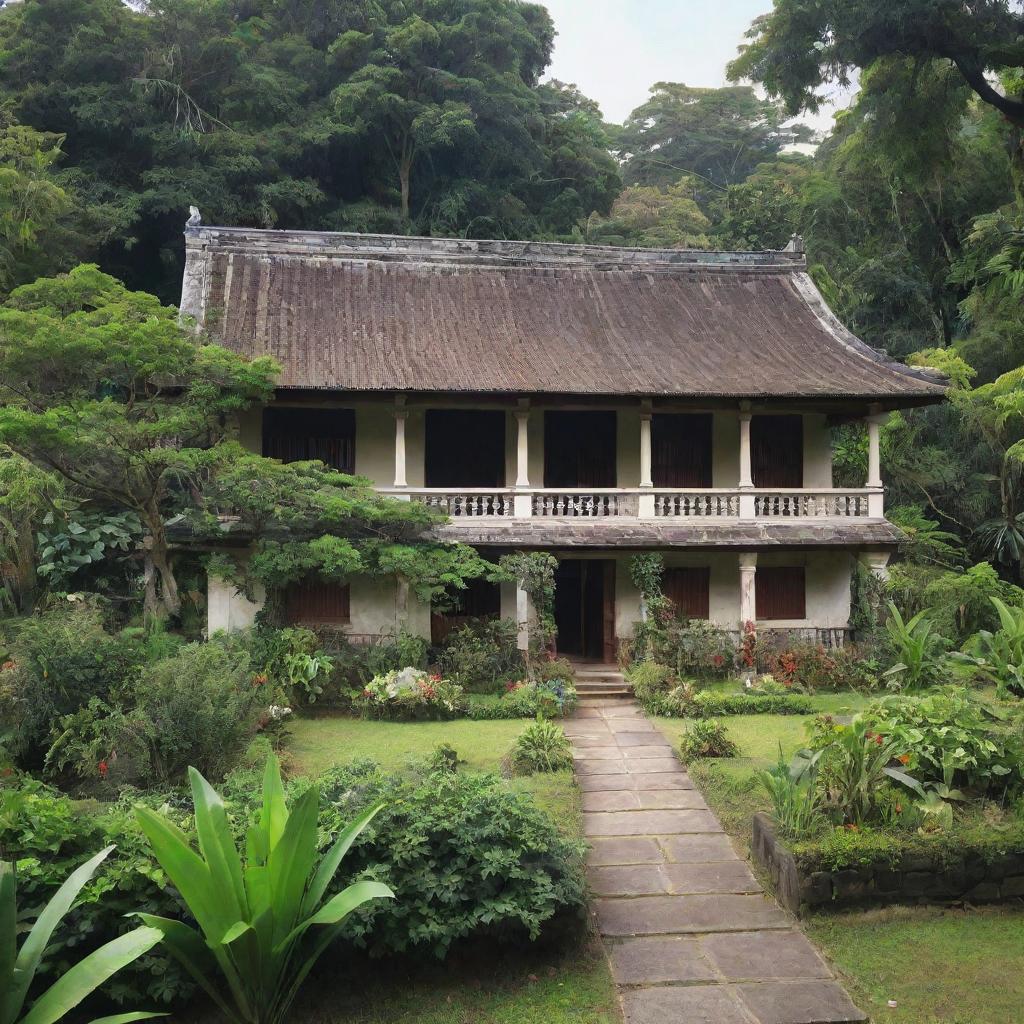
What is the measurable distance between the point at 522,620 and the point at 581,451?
353 centimetres

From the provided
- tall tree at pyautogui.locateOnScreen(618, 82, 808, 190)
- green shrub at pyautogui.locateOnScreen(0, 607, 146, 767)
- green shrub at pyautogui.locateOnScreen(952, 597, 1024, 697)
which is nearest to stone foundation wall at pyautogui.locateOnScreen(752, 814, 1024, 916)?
green shrub at pyautogui.locateOnScreen(952, 597, 1024, 697)

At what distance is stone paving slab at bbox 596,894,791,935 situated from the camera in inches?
263

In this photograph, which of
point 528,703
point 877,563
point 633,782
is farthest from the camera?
point 877,563

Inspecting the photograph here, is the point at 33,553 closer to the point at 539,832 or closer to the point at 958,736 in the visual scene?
the point at 539,832

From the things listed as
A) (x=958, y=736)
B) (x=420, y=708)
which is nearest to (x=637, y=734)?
(x=420, y=708)

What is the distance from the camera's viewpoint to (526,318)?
17.4 metres

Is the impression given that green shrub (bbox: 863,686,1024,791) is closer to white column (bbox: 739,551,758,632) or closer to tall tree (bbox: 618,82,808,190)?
white column (bbox: 739,551,758,632)

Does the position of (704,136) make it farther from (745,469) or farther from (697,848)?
(697,848)

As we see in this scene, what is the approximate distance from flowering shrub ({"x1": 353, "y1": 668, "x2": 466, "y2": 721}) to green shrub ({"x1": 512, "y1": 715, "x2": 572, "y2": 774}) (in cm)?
251

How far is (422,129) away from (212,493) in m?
18.6

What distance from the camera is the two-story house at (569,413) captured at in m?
15.1

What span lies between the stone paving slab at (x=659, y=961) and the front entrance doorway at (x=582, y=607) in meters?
9.77

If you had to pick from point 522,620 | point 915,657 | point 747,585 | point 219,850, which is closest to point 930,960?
point 219,850

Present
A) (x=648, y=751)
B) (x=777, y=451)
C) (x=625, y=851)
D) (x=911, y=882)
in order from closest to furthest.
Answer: (x=911, y=882)
(x=625, y=851)
(x=648, y=751)
(x=777, y=451)
